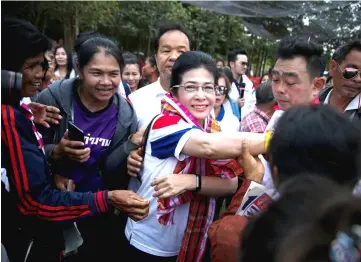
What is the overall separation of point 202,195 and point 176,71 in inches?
25.7

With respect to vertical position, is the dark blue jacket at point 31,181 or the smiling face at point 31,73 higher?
the smiling face at point 31,73

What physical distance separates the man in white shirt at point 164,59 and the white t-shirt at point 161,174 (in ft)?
2.33

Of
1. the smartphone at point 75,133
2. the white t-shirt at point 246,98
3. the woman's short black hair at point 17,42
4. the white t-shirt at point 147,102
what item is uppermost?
the woman's short black hair at point 17,42

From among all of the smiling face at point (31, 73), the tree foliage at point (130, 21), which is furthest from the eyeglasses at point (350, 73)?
the tree foliage at point (130, 21)

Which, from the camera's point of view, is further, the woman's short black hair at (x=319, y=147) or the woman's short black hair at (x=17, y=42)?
the woman's short black hair at (x=17, y=42)

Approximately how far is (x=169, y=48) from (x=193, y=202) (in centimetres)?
126

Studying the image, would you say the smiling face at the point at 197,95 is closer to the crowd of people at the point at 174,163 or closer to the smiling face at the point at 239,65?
the crowd of people at the point at 174,163

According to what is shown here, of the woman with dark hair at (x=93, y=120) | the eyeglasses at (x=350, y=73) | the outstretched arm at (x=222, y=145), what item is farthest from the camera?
the eyeglasses at (x=350, y=73)

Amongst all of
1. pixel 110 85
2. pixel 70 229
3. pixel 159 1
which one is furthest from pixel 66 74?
pixel 159 1

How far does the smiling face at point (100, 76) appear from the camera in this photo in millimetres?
2305

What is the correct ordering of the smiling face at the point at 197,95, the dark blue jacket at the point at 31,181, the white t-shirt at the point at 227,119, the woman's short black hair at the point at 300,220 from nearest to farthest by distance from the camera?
1. the woman's short black hair at the point at 300,220
2. the dark blue jacket at the point at 31,181
3. the smiling face at the point at 197,95
4. the white t-shirt at the point at 227,119

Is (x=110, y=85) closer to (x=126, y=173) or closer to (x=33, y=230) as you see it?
(x=126, y=173)

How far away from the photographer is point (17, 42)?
1726 millimetres

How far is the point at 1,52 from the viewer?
171 centimetres
